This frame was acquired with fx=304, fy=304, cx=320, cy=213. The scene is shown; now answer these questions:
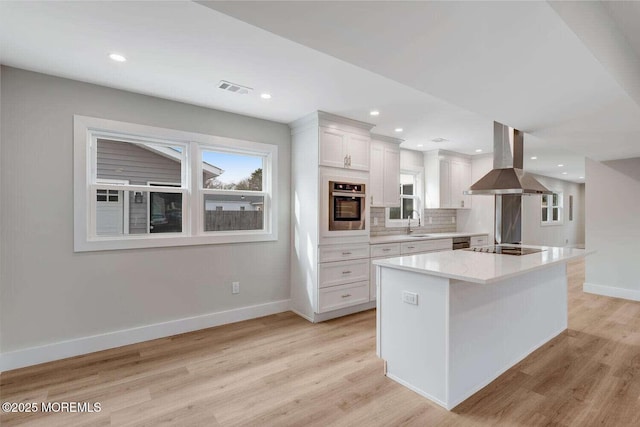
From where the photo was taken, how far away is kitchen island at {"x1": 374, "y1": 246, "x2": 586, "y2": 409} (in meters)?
2.04

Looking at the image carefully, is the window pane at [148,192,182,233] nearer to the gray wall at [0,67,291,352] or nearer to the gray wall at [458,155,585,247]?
the gray wall at [0,67,291,352]

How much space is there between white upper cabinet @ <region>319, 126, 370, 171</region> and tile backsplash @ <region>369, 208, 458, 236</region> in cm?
107

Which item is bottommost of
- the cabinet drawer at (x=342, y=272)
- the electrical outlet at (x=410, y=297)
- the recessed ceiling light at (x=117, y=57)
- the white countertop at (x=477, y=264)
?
the cabinet drawer at (x=342, y=272)

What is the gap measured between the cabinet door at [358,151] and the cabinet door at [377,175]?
47 cm

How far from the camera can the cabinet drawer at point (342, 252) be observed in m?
3.68

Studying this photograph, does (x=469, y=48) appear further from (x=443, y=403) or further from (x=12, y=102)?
(x=12, y=102)

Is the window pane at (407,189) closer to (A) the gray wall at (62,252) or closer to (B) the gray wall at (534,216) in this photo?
(B) the gray wall at (534,216)

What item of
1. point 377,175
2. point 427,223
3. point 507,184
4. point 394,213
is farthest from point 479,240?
point 507,184

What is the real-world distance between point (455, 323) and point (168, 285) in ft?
9.15

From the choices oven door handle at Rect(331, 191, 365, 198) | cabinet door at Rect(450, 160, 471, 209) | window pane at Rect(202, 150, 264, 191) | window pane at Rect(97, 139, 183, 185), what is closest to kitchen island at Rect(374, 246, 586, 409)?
oven door handle at Rect(331, 191, 365, 198)

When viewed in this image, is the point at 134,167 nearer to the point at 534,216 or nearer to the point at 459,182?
→ the point at 459,182

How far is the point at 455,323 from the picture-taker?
6.75 feet

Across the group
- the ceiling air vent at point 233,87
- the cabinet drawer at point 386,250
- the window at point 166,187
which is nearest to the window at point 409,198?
the cabinet drawer at point 386,250

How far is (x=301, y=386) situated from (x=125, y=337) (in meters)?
1.91
